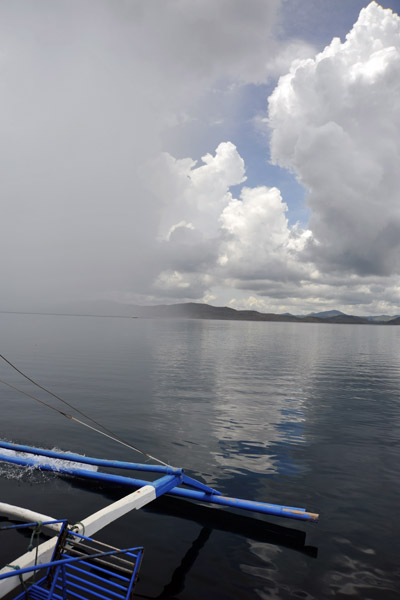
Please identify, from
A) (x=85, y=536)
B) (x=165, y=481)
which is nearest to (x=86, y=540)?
(x=85, y=536)

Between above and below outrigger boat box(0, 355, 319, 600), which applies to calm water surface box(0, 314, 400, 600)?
below

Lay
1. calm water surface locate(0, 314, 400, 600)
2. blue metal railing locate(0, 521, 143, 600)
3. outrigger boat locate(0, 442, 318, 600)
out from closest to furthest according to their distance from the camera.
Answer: blue metal railing locate(0, 521, 143, 600) < outrigger boat locate(0, 442, 318, 600) < calm water surface locate(0, 314, 400, 600)

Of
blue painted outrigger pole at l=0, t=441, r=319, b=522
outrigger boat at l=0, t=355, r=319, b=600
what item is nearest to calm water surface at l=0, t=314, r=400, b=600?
blue painted outrigger pole at l=0, t=441, r=319, b=522

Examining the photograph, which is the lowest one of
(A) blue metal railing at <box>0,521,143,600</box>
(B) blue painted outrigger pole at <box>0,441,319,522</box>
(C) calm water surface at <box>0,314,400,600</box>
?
(C) calm water surface at <box>0,314,400,600</box>

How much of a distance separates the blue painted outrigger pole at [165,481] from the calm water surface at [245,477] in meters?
0.49

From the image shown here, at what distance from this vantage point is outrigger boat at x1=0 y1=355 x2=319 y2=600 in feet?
24.5

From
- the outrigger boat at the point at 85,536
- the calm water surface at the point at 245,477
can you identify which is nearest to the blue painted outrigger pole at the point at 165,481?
the outrigger boat at the point at 85,536

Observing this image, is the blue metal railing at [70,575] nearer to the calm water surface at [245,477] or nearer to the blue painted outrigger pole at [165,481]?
the calm water surface at [245,477]

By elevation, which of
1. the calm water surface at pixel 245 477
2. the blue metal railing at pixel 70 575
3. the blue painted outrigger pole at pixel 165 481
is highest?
the blue metal railing at pixel 70 575

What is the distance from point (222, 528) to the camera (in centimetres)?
1199

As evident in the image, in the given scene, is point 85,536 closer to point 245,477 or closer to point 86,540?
point 86,540

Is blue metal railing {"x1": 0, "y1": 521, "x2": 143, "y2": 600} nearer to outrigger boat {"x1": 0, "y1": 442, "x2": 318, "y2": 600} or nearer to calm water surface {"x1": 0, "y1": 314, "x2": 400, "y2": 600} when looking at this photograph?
outrigger boat {"x1": 0, "y1": 442, "x2": 318, "y2": 600}

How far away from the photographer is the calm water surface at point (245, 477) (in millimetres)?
9914

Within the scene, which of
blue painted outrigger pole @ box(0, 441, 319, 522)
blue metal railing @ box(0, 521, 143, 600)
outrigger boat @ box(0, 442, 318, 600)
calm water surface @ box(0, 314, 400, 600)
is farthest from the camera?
blue painted outrigger pole @ box(0, 441, 319, 522)
